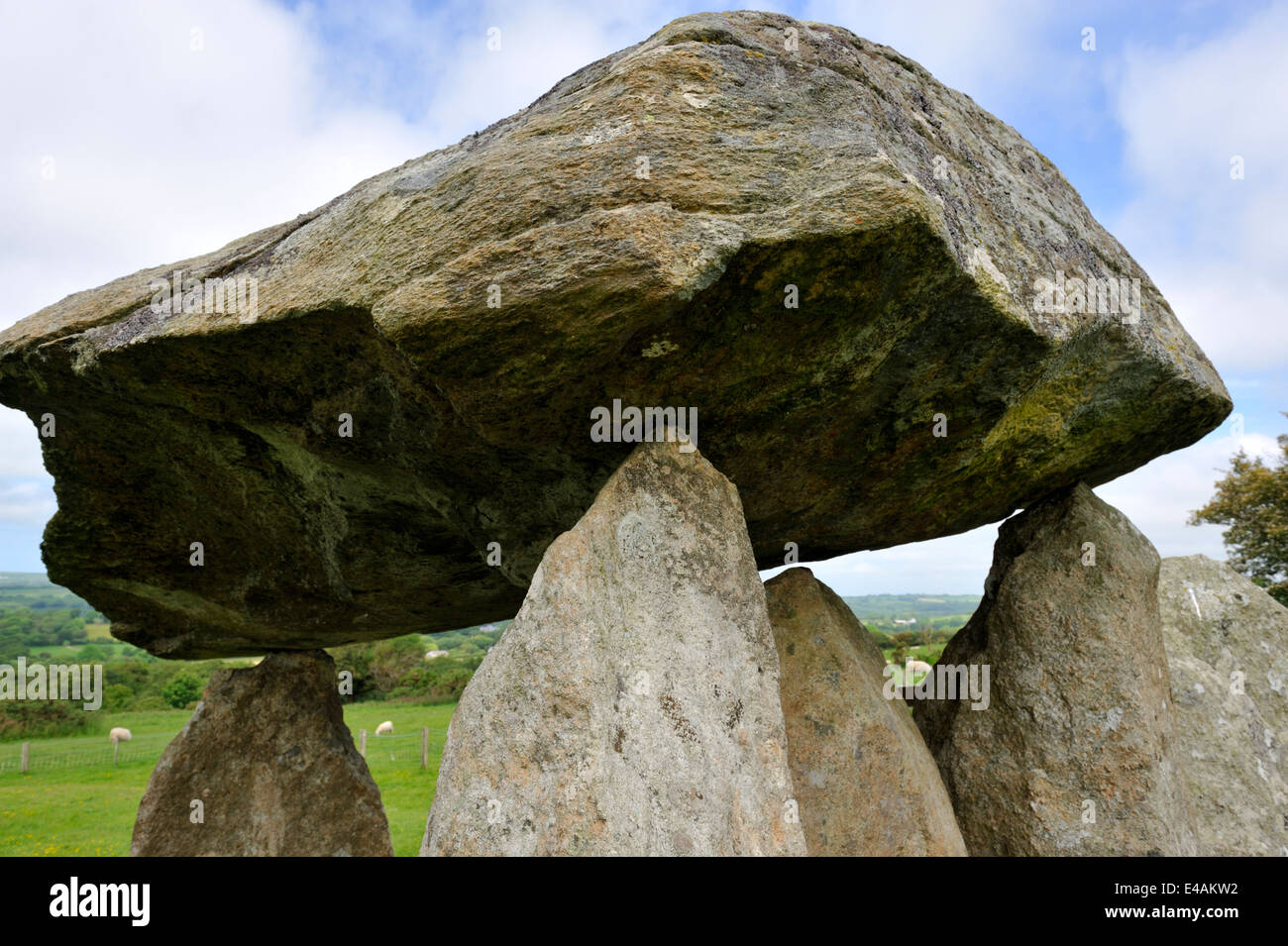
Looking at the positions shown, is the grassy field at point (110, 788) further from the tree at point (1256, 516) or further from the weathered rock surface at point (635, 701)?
the tree at point (1256, 516)

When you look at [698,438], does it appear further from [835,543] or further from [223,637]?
[223,637]

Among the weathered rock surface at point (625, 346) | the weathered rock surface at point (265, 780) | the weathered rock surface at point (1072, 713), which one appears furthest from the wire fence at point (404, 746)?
the weathered rock surface at point (1072, 713)

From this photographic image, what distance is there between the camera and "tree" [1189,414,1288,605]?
957 inches

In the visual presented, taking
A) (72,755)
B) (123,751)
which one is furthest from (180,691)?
(72,755)

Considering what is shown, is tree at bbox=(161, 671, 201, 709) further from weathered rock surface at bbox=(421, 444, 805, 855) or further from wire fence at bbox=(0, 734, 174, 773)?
weathered rock surface at bbox=(421, 444, 805, 855)

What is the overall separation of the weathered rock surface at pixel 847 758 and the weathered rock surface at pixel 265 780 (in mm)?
4755

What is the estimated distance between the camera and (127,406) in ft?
19.3

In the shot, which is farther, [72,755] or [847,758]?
[72,755]

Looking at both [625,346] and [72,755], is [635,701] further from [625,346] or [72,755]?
[72,755]

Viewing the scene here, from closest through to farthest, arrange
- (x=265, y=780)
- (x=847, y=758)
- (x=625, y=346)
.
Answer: (x=625, y=346)
(x=847, y=758)
(x=265, y=780)

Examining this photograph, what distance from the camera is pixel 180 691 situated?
114 ft

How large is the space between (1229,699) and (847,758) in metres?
4.32
